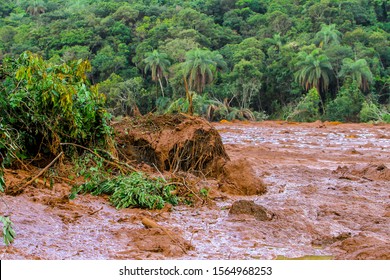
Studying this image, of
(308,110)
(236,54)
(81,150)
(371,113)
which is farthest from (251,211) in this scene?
(236,54)

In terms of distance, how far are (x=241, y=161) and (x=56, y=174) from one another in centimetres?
329

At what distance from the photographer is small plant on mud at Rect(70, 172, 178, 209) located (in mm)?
7785

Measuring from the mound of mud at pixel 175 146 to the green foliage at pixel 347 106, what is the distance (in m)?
32.0

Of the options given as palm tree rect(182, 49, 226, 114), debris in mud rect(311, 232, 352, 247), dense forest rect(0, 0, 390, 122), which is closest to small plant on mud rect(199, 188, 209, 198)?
debris in mud rect(311, 232, 352, 247)

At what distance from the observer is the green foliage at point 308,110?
1638 inches

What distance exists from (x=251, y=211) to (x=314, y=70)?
38210 millimetres

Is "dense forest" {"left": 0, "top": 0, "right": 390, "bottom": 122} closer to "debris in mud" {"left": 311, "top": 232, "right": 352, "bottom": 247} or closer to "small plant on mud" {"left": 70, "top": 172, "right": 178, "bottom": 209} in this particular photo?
"small plant on mud" {"left": 70, "top": 172, "right": 178, "bottom": 209}

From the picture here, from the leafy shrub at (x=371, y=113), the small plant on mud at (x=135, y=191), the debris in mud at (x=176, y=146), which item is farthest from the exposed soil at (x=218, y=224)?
the leafy shrub at (x=371, y=113)

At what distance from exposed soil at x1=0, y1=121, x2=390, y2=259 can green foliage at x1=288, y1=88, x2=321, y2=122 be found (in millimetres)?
31145

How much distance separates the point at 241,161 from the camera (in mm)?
10258

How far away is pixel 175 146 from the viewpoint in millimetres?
10711

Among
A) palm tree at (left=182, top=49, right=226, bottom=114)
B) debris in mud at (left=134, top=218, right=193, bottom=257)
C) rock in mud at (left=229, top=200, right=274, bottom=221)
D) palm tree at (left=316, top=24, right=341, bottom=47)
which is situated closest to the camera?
debris in mud at (left=134, top=218, right=193, bottom=257)

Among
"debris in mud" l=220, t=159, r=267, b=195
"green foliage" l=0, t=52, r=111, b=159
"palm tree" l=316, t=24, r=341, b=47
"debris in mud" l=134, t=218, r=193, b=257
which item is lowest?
"palm tree" l=316, t=24, r=341, b=47

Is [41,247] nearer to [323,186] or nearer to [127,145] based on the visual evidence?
[127,145]
